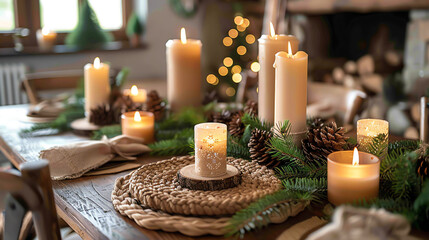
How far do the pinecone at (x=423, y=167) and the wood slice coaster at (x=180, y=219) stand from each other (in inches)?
8.0

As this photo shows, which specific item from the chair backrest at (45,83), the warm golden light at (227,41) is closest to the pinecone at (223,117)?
the chair backrest at (45,83)

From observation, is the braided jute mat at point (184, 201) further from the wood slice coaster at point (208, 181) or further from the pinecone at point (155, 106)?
the pinecone at point (155, 106)

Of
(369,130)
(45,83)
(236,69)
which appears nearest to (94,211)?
(369,130)

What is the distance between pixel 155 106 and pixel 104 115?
152 millimetres

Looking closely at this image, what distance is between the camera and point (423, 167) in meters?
0.80

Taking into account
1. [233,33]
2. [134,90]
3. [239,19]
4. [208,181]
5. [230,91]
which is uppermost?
[239,19]

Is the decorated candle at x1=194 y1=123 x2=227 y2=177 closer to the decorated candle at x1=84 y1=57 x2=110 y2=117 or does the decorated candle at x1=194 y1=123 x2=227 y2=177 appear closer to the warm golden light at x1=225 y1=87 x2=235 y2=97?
the decorated candle at x1=84 y1=57 x2=110 y2=117

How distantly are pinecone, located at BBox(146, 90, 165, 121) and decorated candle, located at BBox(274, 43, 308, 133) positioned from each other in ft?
1.76

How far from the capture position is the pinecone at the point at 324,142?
2.97ft

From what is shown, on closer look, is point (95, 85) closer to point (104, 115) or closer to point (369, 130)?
point (104, 115)

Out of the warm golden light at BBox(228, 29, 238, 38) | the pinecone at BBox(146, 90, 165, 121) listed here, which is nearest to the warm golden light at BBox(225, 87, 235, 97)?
the warm golden light at BBox(228, 29, 238, 38)

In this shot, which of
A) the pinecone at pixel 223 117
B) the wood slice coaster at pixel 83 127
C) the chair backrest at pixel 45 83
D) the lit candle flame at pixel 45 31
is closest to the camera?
the pinecone at pixel 223 117

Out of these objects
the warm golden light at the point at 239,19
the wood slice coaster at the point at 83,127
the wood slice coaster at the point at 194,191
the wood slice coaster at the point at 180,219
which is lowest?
the wood slice coaster at the point at 180,219

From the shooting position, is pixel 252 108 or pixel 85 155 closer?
pixel 85 155
